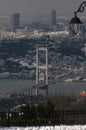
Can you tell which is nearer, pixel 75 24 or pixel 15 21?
pixel 75 24

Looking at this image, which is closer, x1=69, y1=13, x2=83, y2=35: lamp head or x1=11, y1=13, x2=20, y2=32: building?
x1=69, y1=13, x2=83, y2=35: lamp head

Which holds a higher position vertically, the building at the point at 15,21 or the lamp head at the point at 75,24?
the lamp head at the point at 75,24

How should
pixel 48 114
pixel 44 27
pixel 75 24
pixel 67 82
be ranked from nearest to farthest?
pixel 75 24 → pixel 48 114 → pixel 67 82 → pixel 44 27

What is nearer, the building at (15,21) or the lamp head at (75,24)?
the lamp head at (75,24)

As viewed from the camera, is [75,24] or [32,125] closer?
[75,24]

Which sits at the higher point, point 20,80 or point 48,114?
point 48,114

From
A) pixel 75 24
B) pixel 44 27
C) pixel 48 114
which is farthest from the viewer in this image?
pixel 44 27

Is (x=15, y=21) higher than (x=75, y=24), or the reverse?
(x=75, y=24)

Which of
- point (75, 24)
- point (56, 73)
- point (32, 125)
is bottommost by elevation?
point (56, 73)

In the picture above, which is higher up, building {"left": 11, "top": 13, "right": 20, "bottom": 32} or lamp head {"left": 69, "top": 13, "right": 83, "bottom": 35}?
lamp head {"left": 69, "top": 13, "right": 83, "bottom": 35}

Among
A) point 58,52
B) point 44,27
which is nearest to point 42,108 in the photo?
point 58,52

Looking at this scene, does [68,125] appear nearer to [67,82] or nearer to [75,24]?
[75,24]
